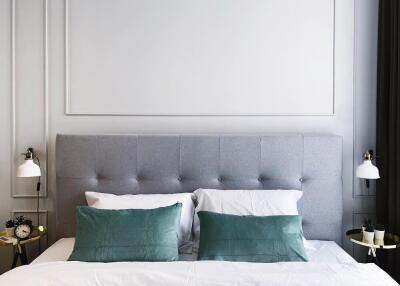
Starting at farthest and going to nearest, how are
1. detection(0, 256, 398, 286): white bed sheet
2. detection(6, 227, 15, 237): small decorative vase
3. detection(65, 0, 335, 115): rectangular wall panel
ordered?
detection(65, 0, 335, 115): rectangular wall panel → detection(6, 227, 15, 237): small decorative vase → detection(0, 256, 398, 286): white bed sheet

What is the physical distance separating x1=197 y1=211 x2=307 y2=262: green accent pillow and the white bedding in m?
0.15

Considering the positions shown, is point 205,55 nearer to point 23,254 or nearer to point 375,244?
point 375,244

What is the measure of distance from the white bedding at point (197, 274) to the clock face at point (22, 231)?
0.74m

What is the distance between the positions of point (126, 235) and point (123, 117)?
98 centimetres

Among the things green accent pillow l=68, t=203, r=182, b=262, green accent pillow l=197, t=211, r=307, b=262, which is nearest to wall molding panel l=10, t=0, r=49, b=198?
green accent pillow l=68, t=203, r=182, b=262

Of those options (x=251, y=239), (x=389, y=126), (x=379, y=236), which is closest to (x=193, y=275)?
(x=251, y=239)

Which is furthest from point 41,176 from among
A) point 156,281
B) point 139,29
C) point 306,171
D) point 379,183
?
point 379,183

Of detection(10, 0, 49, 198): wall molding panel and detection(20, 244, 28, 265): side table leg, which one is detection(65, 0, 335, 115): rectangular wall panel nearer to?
detection(10, 0, 49, 198): wall molding panel

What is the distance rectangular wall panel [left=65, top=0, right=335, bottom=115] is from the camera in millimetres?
2719

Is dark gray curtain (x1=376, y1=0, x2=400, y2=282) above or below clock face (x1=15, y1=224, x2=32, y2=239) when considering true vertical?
above

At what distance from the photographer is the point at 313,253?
7.44ft

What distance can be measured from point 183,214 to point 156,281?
735 millimetres

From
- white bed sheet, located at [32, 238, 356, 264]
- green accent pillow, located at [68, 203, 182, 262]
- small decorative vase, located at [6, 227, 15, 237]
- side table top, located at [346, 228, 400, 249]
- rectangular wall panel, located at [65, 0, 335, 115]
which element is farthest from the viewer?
rectangular wall panel, located at [65, 0, 335, 115]

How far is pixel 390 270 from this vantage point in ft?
8.47
